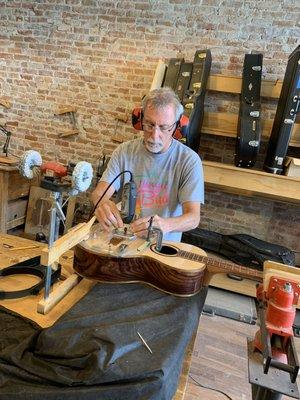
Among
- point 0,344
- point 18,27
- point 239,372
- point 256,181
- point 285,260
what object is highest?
point 18,27

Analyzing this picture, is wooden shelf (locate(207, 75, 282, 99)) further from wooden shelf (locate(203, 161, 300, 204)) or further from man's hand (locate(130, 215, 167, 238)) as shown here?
man's hand (locate(130, 215, 167, 238))

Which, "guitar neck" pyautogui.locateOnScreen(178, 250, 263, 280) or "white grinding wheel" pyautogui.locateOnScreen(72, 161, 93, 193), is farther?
"guitar neck" pyautogui.locateOnScreen(178, 250, 263, 280)

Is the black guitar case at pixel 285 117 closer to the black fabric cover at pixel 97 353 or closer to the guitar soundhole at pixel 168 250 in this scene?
the guitar soundhole at pixel 168 250

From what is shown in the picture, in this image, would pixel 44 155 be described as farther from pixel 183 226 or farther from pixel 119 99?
pixel 183 226

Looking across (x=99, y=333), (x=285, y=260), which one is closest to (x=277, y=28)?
(x=285, y=260)

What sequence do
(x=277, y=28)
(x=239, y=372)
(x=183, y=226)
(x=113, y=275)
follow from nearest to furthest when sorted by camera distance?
(x=113, y=275), (x=183, y=226), (x=239, y=372), (x=277, y=28)

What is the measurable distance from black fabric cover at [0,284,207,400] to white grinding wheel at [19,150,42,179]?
459mm

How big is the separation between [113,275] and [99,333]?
1.19ft

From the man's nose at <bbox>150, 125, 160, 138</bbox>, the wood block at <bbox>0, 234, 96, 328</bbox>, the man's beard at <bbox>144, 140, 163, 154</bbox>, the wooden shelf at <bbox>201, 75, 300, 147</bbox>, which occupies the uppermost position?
the wooden shelf at <bbox>201, 75, 300, 147</bbox>

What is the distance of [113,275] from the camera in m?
1.22

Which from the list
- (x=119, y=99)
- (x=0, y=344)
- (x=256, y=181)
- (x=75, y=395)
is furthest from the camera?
(x=119, y=99)

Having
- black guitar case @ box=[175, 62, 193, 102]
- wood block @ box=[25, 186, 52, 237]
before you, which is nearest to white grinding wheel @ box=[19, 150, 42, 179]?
black guitar case @ box=[175, 62, 193, 102]

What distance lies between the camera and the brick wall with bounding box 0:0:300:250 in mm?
2859

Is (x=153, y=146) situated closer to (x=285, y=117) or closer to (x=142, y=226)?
(x=142, y=226)
